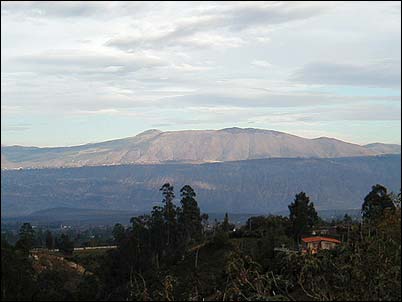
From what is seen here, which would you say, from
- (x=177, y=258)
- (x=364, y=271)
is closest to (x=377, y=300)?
(x=364, y=271)

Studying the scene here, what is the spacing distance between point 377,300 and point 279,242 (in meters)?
23.0

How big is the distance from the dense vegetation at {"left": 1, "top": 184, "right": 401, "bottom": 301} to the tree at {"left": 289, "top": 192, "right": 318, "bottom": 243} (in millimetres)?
58

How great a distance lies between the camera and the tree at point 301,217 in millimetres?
37469

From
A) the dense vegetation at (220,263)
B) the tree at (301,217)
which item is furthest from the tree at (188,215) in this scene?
the tree at (301,217)

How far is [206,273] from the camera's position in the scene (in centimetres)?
2825

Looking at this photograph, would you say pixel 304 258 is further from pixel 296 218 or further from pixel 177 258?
pixel 296 218

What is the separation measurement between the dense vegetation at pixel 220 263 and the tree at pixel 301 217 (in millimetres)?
58

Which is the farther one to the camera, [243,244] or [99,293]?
[243,244]

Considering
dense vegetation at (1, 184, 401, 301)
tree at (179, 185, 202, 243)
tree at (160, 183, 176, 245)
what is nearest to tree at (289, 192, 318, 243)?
dense vegetation at (1, 184, 401, 301)

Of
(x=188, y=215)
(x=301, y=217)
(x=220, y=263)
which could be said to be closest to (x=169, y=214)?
(x=188, y=215)

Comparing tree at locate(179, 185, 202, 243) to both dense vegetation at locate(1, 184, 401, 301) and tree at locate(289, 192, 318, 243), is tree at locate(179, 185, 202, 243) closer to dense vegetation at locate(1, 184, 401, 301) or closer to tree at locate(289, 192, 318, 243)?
dense vegetation at locate(1, 184, 401, 301)

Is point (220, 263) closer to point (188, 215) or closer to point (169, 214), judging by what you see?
point (169, 214)

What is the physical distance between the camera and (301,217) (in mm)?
38312

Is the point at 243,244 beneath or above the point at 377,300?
beneath
